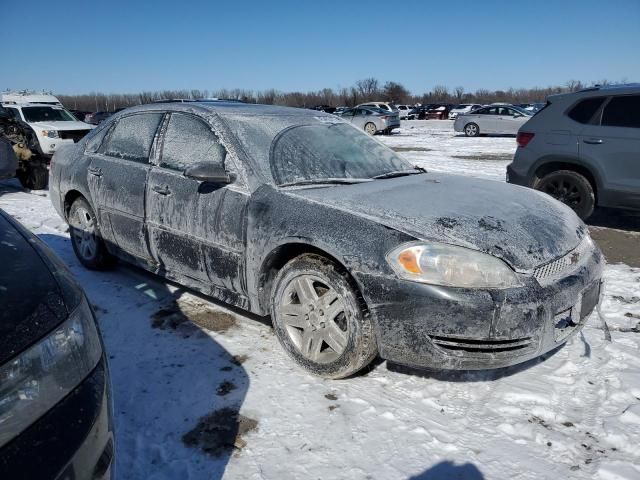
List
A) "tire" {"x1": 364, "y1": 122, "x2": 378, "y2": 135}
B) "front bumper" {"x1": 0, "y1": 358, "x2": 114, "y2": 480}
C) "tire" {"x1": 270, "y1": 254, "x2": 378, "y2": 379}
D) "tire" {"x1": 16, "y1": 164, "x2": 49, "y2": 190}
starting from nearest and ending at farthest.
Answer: "front bumper" {"x1": 0, "y1": 358, "x2": 114, "y2": 480} → "tire" {"x1": 270, "y1": 254, "x2": 378, "y2": 379} → "tire" {"x1": 16, "y1": 164, "x2": 49, "y2": 190} → "tire" {"x1": 364, "y1": 122, "x2": 378, "y2": 135}

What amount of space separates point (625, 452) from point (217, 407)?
2.03 meters

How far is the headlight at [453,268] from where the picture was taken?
241 centimetres

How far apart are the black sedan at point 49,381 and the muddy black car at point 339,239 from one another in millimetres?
1343

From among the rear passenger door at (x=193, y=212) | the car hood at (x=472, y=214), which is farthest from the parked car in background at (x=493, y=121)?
the rear passenger door at (x=193, y=212)

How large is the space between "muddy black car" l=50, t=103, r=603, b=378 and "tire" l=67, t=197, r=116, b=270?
25 centimetres

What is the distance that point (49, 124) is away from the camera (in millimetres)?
12211

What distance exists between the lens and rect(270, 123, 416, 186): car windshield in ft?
10.7

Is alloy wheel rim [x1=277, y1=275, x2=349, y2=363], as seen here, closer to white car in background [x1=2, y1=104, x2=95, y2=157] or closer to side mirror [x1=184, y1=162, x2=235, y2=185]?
side mirror [x1=184, y1=162, x2=235, y2=185]

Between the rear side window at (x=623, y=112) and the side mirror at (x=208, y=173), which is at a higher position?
the rear side window at (x=623, y=112)

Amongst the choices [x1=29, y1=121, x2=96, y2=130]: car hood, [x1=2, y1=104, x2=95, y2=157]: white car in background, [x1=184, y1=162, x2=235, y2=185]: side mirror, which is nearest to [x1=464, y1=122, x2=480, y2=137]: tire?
[x1=2, y1=104, x2=95, y2=157]: white car in background

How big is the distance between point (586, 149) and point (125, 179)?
5277 mm

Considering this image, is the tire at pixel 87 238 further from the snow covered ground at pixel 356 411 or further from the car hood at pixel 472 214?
the car hood at pixel 472 214

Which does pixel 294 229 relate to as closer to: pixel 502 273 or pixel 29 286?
pixel 502 273

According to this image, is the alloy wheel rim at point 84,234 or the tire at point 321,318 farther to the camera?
the alloy wheel rim at point 84,234
